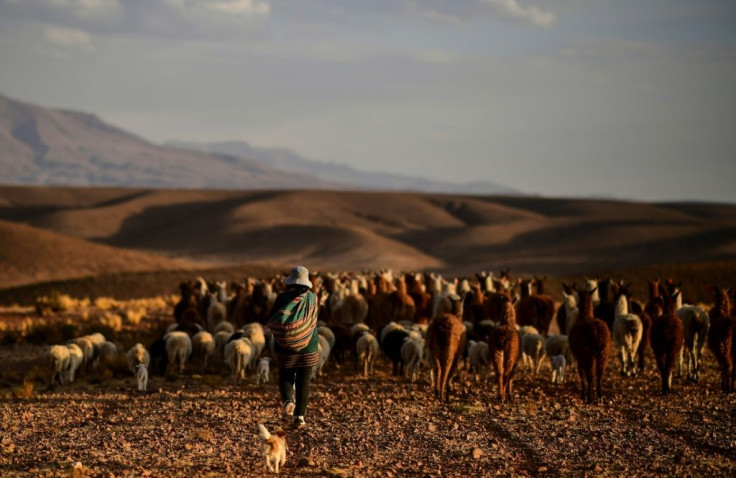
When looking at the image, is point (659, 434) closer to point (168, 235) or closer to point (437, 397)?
point (437, 397)

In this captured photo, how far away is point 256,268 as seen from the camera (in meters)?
49.9

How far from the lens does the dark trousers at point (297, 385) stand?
36.4 ft

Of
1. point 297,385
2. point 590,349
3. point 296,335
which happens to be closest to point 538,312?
point 590,349

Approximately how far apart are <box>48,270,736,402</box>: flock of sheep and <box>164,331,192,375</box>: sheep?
2cm

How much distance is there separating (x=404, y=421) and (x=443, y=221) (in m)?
108

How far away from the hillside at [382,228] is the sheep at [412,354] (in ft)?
154

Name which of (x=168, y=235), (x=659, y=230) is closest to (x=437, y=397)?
(x=659, y=230)

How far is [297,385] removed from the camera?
438 inches

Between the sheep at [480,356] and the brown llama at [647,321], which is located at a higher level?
the brown llama at [647,321]

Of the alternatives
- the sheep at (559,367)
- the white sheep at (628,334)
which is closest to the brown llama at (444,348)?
the sheep at (559,367)

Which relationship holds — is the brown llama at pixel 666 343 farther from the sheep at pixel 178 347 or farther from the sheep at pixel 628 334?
the sheep at pixel 178 347

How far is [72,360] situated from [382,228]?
9738cm

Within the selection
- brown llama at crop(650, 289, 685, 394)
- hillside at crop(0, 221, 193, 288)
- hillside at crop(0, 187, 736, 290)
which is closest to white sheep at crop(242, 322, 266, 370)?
brown llama at crop(650, 289, 685, 394)

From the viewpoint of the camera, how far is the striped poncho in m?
10.9
